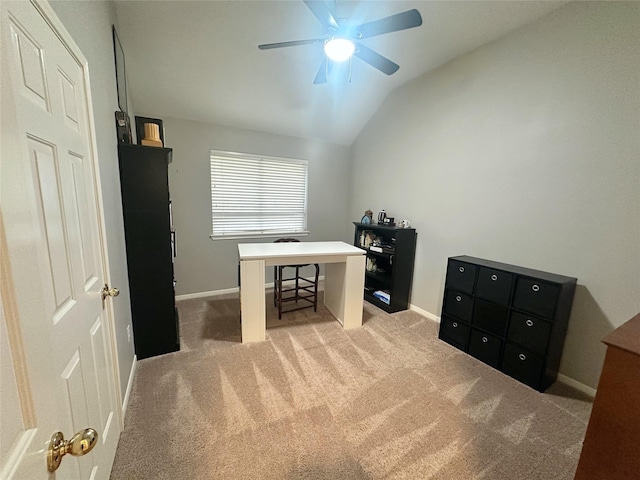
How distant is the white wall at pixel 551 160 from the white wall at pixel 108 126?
9.75 feet

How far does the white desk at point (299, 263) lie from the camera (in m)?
2.42

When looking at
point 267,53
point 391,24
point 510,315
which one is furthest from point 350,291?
point 267,53

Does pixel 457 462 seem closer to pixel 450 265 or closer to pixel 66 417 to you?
pixel 450 265

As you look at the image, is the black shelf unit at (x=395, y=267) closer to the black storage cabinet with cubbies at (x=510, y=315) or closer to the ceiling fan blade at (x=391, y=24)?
the black storage cabinet with cubbies at (x=510, y=315)

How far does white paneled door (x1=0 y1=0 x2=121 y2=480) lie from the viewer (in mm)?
441

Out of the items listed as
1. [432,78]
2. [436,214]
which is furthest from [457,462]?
[432,78]

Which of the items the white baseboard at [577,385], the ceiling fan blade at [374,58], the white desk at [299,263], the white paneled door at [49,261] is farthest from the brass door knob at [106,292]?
the white baseboard at [577,385]

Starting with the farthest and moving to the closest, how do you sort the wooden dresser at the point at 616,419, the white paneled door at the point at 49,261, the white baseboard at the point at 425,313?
the white baseboard at the point at 425,313 → the wooden dresser at the point at 616,419 → the white paneled door at the point at 49,261

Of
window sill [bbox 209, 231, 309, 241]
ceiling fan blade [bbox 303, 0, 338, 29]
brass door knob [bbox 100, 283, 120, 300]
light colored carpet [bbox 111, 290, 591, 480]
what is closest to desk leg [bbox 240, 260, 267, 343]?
light colored carpet [bbox 111, 290, 591, 480]

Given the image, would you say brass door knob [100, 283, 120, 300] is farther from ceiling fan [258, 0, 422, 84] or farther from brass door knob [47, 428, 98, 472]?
ceiling fan [258, 0, 422, 84]

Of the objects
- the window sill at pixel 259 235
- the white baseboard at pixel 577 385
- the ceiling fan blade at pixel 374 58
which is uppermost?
the ceiling fan blade at pixel 374 58

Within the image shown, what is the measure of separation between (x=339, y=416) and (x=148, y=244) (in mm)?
1925

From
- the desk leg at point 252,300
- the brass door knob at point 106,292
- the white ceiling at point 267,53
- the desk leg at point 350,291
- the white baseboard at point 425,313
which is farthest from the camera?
Result: the white baseboard at point 425,313

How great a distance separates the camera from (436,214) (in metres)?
3.01
